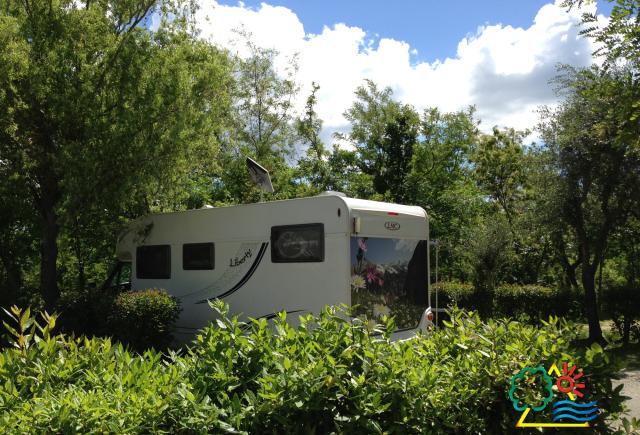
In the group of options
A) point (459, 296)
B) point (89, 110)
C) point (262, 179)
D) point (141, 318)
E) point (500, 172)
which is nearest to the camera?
point (141, 318)

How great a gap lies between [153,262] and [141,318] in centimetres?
Result: 175

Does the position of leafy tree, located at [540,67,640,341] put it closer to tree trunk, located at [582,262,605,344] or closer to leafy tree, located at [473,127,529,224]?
tree trunk, located at [582,262,605,344]

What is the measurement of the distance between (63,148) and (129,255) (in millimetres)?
2817

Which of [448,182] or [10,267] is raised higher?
[448,182]

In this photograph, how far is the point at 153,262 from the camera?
32.6 ft

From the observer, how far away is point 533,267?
19125 mm

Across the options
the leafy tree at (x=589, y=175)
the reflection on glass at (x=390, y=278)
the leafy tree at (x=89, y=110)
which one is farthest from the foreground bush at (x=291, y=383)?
the leafy tree at (x=589, y=175)

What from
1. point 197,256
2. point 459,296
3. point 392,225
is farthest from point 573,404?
point 459,296

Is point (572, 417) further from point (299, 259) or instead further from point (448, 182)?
point (448, 182)

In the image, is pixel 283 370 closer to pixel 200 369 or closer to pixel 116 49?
pixel 200 369

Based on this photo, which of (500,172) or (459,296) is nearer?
(459,296)

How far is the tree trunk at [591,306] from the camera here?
11.1 m

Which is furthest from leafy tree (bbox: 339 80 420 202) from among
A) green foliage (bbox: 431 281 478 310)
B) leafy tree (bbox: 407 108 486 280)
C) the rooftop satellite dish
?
the rooftop satellite dish

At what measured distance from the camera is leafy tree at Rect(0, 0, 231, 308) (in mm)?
8469
